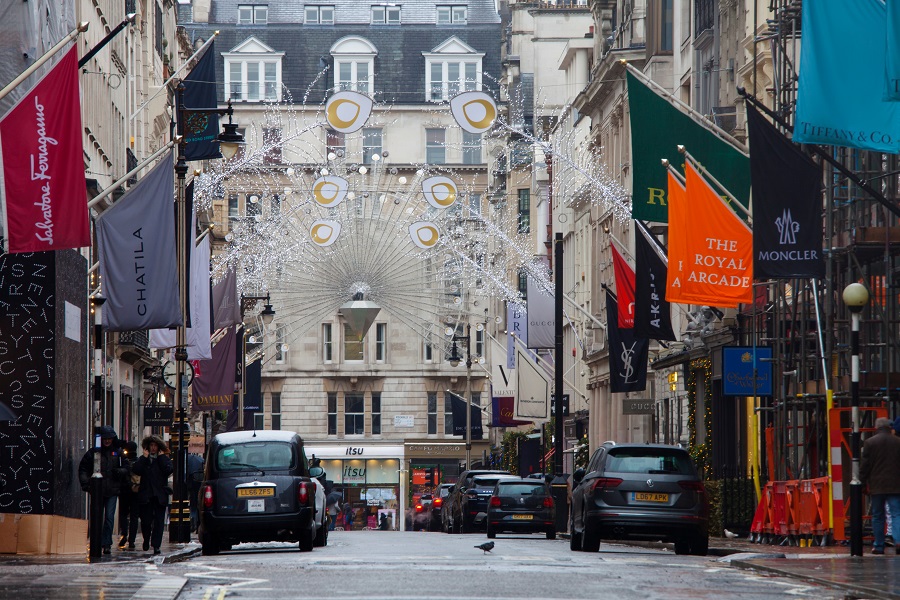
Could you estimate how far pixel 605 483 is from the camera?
2366 cm

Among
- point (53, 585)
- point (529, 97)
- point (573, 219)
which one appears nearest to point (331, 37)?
Answer: point (529, 97)

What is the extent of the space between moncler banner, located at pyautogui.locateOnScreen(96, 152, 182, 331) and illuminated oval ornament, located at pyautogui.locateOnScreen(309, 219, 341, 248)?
2626 cm

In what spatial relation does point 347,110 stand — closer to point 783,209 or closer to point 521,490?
point 521,490

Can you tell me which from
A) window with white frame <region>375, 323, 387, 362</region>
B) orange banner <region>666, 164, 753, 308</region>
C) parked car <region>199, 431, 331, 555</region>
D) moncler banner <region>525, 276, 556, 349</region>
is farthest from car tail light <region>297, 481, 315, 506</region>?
window with white frame <region>375, 323, 387, 362</region>

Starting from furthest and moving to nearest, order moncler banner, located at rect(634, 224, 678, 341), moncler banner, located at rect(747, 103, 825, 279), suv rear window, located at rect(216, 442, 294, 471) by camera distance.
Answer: moncler banner, located at rect(634, 224, 678, 341) < suv rear window, located at rect(216, 442, 294, 471) < moncler banner, located at rect(747, 103, 825, 279)

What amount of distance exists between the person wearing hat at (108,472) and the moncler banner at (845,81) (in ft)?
30.7

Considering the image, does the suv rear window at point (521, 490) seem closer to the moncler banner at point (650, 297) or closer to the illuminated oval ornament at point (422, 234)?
the moncler banner at point (650, 297)

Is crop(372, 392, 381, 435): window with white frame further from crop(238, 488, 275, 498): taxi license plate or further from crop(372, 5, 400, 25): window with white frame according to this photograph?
crop(238, 488, 275, 498): taxi license plate

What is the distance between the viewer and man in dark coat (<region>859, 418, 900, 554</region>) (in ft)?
68.4

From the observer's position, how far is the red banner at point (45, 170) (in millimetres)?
18141

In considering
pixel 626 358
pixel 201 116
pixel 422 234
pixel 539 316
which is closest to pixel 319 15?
pixel 422 234

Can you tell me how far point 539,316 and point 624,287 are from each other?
1342 cm

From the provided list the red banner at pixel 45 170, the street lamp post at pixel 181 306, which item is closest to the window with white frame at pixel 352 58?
the street lamp post at pixel 181 306

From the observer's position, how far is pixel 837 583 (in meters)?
15.1
